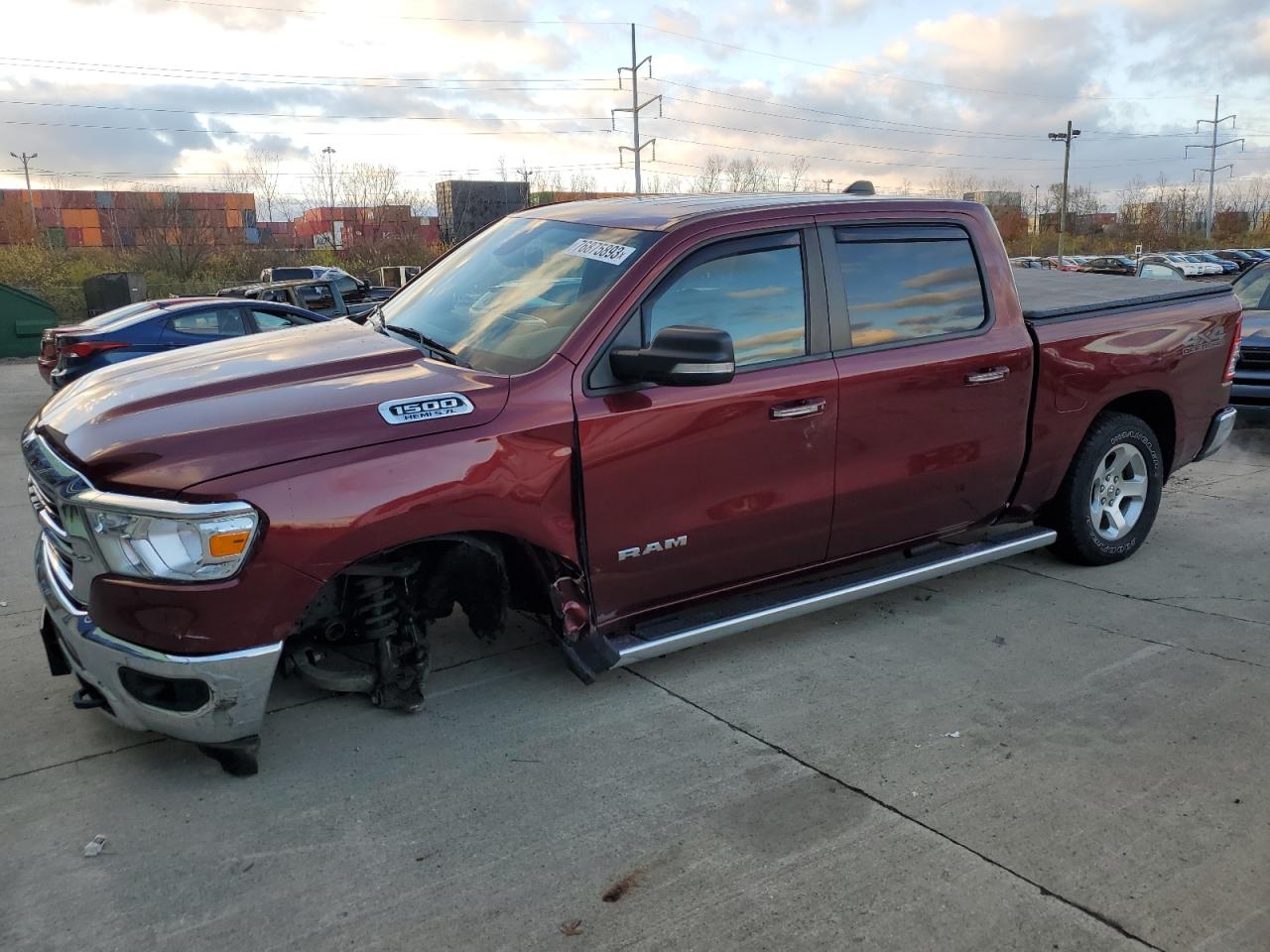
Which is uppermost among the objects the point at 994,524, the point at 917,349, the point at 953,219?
the point at 953,219

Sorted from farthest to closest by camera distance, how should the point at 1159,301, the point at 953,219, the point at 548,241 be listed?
the point at 1159,301 → the point at 953,219 → the point at 548,241

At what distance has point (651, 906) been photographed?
2648 mm

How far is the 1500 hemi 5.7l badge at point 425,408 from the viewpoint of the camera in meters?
3.21

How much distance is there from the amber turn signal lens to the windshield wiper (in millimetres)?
1084

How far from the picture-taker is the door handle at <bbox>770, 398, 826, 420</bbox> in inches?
152

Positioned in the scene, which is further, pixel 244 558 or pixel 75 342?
pixel 75 342

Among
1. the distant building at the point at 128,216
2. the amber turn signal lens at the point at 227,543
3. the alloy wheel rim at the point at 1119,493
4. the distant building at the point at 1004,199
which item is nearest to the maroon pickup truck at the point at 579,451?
the amber turn signal lens at the point at 227,543

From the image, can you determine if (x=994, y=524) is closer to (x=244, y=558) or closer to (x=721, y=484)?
(x=721, y=484)

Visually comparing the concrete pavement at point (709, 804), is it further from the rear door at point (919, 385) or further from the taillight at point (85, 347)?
the taillight at point (85, 347)

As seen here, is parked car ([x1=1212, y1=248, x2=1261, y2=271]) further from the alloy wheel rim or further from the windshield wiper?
the windshield wiper

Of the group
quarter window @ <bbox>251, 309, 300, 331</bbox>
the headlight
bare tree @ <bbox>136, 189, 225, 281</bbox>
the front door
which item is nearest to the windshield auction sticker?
the front door

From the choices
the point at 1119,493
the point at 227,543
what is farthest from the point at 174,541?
the point at 1119,493

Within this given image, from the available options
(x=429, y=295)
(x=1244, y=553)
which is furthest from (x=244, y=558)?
(x=1244, y=553)

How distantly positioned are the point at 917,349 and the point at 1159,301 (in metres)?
1.95
